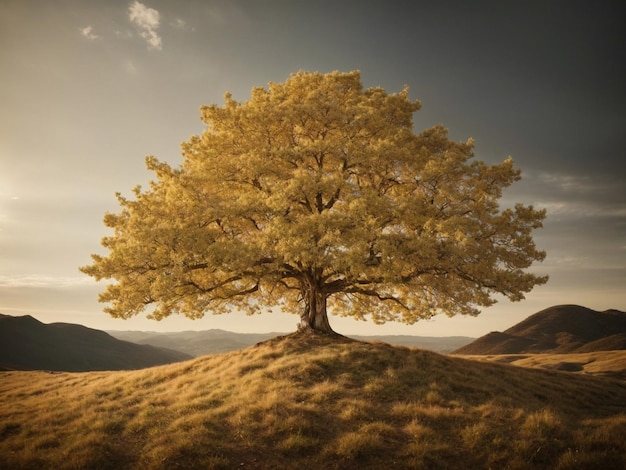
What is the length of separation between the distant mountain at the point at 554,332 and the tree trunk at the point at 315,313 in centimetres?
9792

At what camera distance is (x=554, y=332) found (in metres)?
125

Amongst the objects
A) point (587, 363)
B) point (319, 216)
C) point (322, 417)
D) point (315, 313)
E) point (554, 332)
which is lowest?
point (554, 332)

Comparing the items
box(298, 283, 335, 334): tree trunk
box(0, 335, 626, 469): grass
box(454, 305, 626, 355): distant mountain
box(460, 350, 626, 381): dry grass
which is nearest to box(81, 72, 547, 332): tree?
box(298, 283, 335, 334): tree trunk

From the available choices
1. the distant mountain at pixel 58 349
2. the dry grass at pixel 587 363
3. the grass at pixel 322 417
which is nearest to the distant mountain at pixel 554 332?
the dry grass at pixel 587 363

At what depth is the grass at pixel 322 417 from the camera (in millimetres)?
9352

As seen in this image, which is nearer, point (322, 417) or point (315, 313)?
point (322, 417)

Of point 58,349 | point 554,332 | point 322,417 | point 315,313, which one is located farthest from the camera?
point 58,349

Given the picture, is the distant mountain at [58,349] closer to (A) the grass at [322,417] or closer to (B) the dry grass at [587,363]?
(A) the grass at [322,417]

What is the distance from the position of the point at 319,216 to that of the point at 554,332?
467 feet

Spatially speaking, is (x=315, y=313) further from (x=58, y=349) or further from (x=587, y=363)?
(x=58, y=349)

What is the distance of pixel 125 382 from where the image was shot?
18797 millimetres

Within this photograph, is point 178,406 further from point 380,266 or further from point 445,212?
point 445,212

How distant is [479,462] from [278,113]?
17.1m

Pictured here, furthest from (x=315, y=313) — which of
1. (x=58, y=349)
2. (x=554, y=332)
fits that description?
(x=58, y=349)
